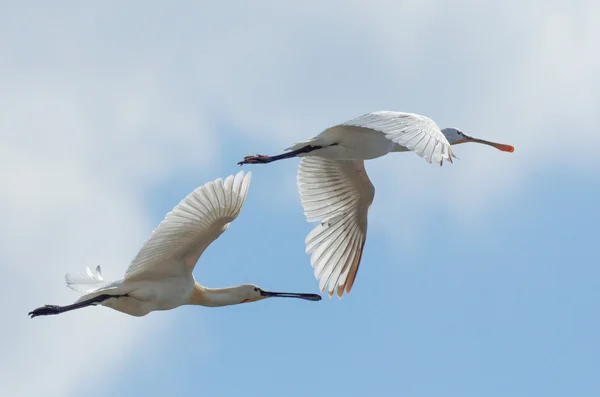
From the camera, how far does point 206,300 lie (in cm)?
1684

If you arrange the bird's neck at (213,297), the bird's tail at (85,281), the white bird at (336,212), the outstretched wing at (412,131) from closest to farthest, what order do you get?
the outstretched wing at (412,131), the bird's neck at (213,297), the bird's tail at (85,281), the white bird at (336,212)

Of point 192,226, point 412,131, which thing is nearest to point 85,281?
point 192,226

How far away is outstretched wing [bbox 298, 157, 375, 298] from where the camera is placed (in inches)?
757

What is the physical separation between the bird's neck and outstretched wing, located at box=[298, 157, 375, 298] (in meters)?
2.20

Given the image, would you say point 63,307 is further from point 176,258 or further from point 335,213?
point 335,213

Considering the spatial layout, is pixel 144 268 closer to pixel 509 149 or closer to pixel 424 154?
pixel 424 154

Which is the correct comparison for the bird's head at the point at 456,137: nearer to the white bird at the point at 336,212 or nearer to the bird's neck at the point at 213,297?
the white bird at the point at 336,212

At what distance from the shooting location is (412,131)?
14.5 metres

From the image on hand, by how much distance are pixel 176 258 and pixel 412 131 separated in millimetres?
3282

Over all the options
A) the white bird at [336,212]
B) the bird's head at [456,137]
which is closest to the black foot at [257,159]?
the white bird at [336,212]

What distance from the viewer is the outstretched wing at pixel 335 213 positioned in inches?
757

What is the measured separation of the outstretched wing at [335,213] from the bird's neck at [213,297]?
220 cm

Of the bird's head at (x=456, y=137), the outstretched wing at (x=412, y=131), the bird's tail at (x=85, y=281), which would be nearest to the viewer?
the outstretched wing at (x=412, y=131)

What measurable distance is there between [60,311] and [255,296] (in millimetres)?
2728
